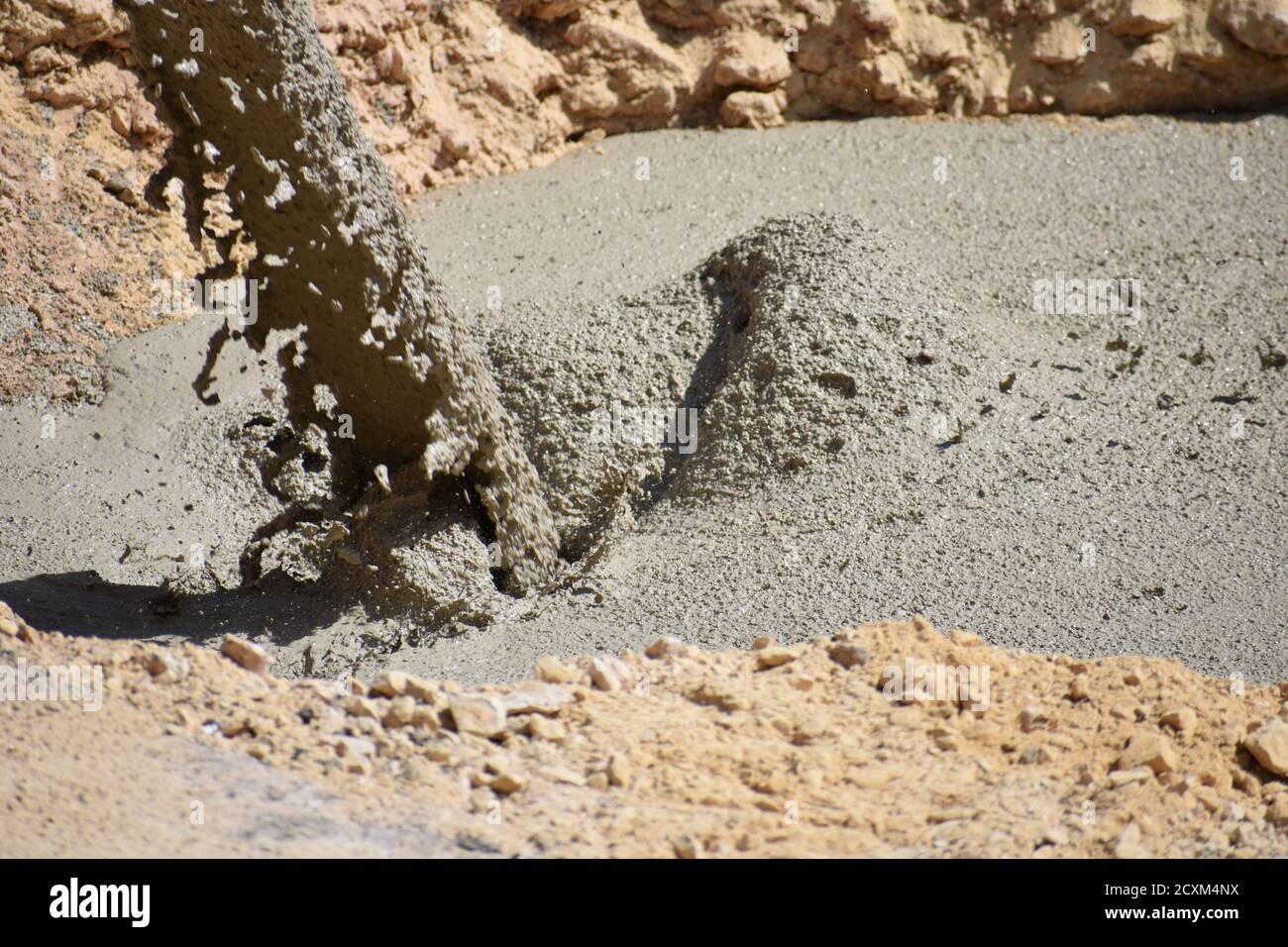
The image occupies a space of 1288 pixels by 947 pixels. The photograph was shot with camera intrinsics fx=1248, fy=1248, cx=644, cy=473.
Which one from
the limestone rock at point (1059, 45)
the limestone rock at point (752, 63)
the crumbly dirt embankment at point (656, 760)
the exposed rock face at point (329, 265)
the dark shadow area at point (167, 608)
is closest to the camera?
the crumbly dirt embankment at point (656, 760)

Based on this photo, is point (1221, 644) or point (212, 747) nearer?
point (212, 747)

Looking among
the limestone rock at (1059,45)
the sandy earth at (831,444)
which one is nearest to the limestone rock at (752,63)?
the sandy earth at (831,444)

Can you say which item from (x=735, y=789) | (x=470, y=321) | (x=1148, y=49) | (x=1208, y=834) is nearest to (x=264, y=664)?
(x=735, y=789)

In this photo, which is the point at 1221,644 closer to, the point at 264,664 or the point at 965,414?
the point at 965,414

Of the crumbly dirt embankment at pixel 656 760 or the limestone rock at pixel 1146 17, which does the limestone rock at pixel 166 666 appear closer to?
the crumbly dirt embankment at pixel 656 760

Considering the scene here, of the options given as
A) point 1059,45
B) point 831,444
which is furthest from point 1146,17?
point 831,444

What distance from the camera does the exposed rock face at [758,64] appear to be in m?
6.32

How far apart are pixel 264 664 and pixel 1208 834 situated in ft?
6.32

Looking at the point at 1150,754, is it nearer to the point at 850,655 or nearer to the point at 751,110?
the point at 850,655

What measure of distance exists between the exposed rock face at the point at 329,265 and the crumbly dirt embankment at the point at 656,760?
1.06 meters

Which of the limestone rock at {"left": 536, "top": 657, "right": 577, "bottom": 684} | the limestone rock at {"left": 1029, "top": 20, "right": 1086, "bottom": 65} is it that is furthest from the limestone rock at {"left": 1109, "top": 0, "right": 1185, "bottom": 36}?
the limestone rock at {"left": 536, "top": 657, "right": 577, "bottom": 684}

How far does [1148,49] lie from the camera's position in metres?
6.45

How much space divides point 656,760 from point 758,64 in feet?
16.6

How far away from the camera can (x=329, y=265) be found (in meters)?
3.35
